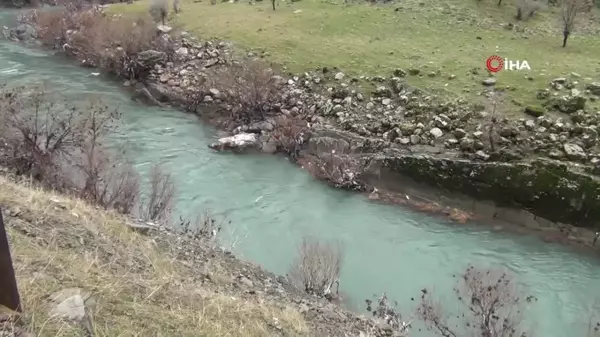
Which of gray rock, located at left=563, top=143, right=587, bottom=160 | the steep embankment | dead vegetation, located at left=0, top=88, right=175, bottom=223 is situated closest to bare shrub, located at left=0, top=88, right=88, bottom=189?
dead vegetation, located at left=0, top=88, right=175, bottom=223

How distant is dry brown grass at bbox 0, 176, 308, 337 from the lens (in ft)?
17.8

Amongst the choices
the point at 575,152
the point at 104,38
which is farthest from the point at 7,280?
the point at 104,38

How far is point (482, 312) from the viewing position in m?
12.2

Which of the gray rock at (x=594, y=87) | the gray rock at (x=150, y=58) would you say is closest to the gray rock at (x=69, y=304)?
the gray rock at (x=594, y=87)

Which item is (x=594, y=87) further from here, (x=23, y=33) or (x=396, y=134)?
(x=23, y=33)

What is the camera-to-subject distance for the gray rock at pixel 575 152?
19.5m

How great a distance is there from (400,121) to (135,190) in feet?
35.4

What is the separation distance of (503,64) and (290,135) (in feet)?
31.7

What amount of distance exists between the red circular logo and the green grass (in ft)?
0.92

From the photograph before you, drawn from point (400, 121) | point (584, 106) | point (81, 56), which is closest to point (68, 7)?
point (81, 56)

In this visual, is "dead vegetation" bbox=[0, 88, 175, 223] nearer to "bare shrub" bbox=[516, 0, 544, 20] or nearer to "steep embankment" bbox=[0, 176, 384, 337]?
"steep embankment" bbox=[0, 176, 384, 337]

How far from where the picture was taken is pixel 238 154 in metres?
22.1

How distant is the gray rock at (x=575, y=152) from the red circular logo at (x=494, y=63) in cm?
574

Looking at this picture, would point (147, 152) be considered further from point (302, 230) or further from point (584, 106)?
point (584, 106)
